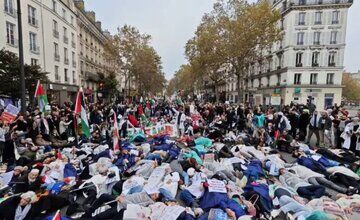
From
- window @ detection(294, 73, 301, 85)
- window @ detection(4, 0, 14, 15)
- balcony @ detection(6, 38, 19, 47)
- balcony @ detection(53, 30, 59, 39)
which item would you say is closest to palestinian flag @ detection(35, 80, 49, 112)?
balcony @ detection(6, 38, 19, 47)

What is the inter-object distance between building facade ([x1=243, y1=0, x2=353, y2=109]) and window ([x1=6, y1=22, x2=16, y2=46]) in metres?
37.3

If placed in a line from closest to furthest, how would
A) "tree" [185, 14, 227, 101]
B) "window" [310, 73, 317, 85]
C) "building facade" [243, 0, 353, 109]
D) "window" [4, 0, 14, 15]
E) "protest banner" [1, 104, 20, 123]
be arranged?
"protest banner" [1, 104, 20, 123], "window" [4, 0, 14, 15], "tree" [185, 14, 227, 101], "building facade" [243, 0, 353, 109], "window" [310, 73, 317, 85]

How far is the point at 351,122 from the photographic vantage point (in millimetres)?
9953

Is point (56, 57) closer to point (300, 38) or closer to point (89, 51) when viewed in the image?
point (89, 51)

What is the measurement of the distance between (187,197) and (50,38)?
30.0m

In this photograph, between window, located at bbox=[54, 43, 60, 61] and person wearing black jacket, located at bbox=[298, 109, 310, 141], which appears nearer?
person wearing black jacket, located at bbox=[298, 109, 310, 141]

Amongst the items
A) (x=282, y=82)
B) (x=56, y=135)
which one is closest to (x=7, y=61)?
(x=56, y=135)

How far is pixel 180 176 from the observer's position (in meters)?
7.02

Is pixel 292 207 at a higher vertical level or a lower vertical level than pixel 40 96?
lower

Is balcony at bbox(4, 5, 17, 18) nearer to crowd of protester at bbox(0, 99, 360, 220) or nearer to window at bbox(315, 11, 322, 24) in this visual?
crowd of protester at bbox(0, 99, 360, 220)

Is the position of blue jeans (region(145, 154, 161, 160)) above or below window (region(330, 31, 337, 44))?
below

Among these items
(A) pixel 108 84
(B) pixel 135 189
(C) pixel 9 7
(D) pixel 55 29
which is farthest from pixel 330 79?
(C) pixel 9 7

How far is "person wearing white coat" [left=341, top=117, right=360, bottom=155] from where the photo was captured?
31.6 feet

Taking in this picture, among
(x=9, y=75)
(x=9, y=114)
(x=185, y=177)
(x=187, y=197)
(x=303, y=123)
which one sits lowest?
(x=187, y=197)
